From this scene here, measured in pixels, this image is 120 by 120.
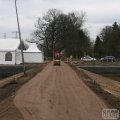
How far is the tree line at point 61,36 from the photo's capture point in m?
134

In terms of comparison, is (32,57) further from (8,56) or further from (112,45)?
(112,45)

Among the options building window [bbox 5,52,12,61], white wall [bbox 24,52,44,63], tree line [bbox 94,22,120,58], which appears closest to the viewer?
building window [bbox 5,52,12,61]

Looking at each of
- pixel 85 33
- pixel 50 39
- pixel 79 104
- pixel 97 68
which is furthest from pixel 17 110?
pixel 85 33

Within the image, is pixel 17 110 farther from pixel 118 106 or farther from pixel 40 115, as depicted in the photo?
pixel 118 106

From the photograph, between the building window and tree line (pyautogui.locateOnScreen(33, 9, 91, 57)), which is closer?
the building window

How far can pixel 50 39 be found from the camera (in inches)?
5404

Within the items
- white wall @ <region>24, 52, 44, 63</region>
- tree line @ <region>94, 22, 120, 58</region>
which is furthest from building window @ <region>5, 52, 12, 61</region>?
tree line @ <region>94, 22, 120, 58</region>

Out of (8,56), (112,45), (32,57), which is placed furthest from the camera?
(112,45)

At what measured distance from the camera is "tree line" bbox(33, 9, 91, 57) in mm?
133750

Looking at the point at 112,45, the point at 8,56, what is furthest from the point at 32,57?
the point at 112,45

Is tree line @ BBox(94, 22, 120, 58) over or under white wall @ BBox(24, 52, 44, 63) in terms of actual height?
over

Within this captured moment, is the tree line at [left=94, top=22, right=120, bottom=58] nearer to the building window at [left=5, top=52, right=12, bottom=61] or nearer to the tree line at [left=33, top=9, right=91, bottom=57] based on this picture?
the tree line at [left=33, top=9, right=91, bottom=57]

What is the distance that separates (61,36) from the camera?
139 m

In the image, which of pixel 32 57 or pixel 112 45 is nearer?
pixel 32 57
